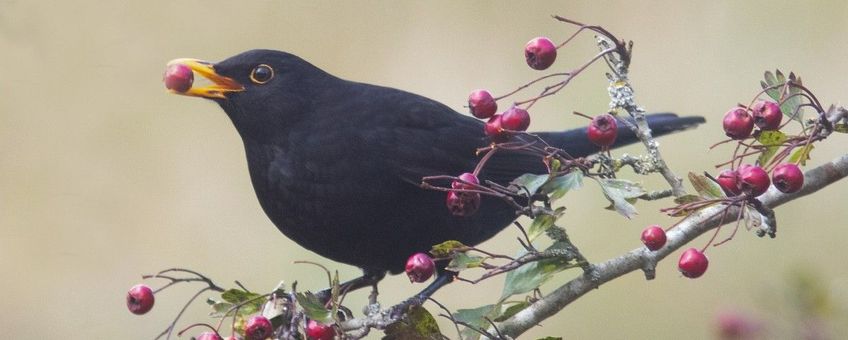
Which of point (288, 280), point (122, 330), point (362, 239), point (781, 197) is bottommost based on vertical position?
point (122, 330)

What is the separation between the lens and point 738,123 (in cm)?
284

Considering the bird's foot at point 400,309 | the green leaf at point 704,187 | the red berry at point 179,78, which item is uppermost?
the red berry at point 179,78

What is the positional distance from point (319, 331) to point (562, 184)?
2.32ft

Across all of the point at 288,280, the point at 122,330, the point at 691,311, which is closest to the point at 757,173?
the point at 691,311

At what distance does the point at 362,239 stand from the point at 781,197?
1.55 meters

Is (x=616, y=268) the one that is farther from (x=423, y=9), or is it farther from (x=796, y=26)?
(x=423, y=9)

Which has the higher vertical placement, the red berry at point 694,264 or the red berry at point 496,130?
the red berry at point 496,130

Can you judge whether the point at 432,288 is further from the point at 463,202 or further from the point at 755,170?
the point at 755,170

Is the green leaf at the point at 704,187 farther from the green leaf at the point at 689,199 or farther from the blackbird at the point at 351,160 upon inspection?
the blackbird at the point at 351,160

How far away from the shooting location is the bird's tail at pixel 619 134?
5.07 m

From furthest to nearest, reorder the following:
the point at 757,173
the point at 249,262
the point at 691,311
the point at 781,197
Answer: the point at 249,262 < the point at 691,311 < the point at 781,197 < the point at 757,173

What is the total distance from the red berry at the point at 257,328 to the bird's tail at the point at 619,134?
1.99 metres

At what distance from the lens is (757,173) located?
2748 millimetres

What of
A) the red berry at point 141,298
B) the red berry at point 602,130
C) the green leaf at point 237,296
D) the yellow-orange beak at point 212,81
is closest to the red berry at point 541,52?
the red berry at point 602,130
